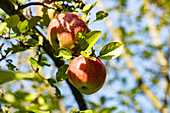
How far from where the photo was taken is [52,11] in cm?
94

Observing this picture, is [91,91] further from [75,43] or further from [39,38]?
[39,38]

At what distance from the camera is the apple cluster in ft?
2.35

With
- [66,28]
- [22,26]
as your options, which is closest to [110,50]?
[66,28]

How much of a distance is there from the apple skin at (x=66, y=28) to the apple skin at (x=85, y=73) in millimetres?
92

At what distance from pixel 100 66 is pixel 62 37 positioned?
0.18 m

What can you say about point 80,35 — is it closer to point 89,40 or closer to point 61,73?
point 89,40

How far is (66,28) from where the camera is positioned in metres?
0.80

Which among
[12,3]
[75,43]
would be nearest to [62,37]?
[75,43]

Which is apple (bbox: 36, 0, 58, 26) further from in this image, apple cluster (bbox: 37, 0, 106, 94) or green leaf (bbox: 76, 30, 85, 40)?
green leaf (bbox: 76, 30, 85, 40)

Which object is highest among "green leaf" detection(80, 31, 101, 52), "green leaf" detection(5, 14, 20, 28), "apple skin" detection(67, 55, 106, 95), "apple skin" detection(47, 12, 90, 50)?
"green leaf" detection(5, 14, 20, 28)

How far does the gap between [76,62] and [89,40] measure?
0.29ft

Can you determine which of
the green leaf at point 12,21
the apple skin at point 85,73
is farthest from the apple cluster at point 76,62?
the green leaf at point 12,21

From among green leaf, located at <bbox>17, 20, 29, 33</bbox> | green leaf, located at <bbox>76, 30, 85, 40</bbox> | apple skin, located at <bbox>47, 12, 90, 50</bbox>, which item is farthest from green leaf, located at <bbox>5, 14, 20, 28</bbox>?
green leaf, located at <bbox>76, 30, 85, 40</bbox>

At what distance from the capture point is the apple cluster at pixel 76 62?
72cm
